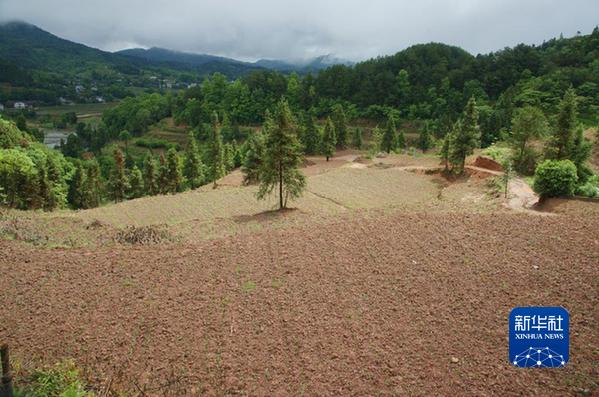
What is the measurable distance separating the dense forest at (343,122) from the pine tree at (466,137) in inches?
3.6

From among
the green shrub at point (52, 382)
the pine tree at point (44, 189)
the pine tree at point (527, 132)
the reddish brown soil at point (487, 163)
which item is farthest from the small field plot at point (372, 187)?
the pine tree at point (44, 189)

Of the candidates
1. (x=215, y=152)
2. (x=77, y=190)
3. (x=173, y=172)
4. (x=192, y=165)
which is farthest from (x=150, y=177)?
(x=77, y=190)

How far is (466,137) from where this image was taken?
35.3 m

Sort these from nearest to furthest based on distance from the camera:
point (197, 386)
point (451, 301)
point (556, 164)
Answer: point (197, 386)
point (451, 301)
point (556, 164)

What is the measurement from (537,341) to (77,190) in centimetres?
5319

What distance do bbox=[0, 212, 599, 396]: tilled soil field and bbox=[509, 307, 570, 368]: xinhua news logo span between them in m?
0.22

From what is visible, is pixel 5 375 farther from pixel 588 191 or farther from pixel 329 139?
pixel 329 139

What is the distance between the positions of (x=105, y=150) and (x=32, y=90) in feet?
353

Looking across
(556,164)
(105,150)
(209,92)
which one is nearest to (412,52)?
(209,92)

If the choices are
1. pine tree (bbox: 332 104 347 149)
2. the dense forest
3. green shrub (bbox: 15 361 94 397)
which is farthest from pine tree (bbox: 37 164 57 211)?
pine tree (bbox: 332 104 347 149)

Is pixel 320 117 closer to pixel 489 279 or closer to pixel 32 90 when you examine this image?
pixel 489 279

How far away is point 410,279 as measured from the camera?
12156 millimetres

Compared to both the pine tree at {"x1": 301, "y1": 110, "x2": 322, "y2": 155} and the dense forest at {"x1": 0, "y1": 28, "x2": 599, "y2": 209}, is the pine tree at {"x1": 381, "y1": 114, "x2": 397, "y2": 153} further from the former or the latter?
the pine tree at {"x1": 301, "y1": 110, "x2": 322, "y2": 155}

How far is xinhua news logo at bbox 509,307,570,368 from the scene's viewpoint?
8.23 meters
